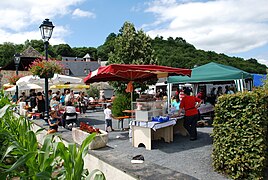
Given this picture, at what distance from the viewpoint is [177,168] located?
15.0 ft

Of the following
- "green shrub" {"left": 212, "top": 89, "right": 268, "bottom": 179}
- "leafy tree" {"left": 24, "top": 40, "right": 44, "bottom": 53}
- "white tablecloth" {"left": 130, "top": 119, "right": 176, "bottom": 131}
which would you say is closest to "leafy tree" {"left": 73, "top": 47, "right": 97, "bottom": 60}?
"leafy tree" {"left": 24, "top": 40, "right": 44, "bottom": 53}

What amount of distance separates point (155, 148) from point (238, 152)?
8.47 feet

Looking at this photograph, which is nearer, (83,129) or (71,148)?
(71,148)

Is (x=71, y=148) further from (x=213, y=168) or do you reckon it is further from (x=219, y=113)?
(x=213, y=168)

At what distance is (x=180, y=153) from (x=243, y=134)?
2.04 m

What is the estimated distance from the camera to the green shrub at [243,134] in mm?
3797

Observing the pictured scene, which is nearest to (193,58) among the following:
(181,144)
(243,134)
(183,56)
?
(183,56)

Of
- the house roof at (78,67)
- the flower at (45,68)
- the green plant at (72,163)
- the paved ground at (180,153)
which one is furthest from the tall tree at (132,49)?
the house roof at (78,67)

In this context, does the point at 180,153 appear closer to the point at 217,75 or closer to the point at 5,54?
the point at 217,75

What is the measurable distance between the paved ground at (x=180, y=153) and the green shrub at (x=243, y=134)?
0.39 m

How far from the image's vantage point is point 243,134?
3896 mm

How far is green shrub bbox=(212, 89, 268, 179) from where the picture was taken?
12.5ft

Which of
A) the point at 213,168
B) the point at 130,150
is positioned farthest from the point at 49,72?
the point at 213,168

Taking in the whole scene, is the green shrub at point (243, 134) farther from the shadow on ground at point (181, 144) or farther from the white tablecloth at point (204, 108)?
the white tablecloth at point (204, 108)
